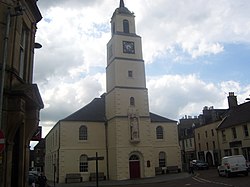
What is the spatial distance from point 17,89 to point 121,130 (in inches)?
1192

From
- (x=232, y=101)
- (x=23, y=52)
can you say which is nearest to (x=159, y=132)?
(x=232, y=101)

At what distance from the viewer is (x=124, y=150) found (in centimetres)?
4028

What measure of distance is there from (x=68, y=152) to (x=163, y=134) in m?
A: 14.7

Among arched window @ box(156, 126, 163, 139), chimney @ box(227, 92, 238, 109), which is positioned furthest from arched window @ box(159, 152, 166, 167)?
chimney @ box(227, 92, 238, 109)

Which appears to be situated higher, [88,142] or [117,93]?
[117,93]

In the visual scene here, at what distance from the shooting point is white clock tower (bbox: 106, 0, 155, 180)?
40.4 meters

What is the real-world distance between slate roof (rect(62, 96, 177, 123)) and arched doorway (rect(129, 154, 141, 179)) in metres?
7.46

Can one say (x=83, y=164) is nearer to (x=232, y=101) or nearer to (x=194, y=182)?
(x=194, y=182)

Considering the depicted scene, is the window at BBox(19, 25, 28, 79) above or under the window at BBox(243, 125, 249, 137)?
above

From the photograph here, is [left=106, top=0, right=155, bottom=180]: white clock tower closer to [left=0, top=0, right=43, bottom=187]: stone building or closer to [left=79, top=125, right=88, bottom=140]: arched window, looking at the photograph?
[left=79, top=125, right=88, bottom=140]: arched window

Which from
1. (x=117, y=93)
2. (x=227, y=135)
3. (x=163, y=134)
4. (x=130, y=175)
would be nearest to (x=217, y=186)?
(x=130, y=175)

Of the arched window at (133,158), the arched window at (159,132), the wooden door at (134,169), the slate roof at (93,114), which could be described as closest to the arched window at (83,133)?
the slate roof at (93,114)

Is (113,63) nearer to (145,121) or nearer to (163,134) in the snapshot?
(145,121)

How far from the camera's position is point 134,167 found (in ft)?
133
